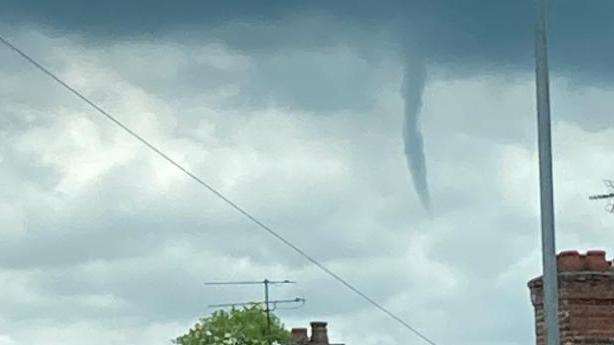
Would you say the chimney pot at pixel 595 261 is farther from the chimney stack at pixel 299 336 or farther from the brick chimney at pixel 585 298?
the chimney stack at pixel 299 336

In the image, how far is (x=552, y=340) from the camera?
21516 millimetres

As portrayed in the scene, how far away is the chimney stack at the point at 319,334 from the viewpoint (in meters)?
54.4

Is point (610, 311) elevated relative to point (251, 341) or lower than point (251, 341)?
lower

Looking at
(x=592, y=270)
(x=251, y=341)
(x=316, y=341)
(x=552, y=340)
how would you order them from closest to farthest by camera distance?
(x=552, y=340), (x=592, y=270), (x=316, y=341), (x=251, y=341)

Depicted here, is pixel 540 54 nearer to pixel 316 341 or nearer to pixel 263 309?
pixel 316 341

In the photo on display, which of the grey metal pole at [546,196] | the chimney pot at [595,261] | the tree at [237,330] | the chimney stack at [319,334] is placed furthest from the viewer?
the tree at [237,330]

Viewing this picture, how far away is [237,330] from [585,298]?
1889 inches

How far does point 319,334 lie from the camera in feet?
180

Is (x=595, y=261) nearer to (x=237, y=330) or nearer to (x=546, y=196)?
(x=546, y=196)

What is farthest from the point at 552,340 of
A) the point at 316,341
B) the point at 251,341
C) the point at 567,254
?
the point at 251,341

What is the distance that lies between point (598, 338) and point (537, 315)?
1.06 meters

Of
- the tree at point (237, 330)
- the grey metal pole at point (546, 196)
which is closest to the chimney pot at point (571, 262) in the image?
the grey metal pole at point (546, 196)

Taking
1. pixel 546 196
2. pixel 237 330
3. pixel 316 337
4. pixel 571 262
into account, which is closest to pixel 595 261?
pixel 571 262

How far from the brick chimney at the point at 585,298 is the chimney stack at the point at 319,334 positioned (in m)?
24.8
